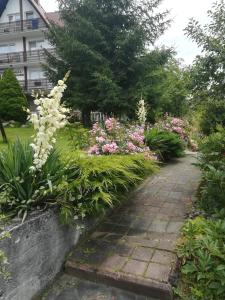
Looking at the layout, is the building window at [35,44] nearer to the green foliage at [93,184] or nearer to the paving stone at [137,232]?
the green foliage at [93,184]

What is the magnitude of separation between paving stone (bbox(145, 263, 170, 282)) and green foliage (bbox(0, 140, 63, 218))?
47.7 inches

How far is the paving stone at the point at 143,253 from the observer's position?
3.06m

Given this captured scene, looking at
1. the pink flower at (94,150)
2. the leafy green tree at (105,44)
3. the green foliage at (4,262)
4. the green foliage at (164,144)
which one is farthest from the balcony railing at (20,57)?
the green foliage at (4,262)

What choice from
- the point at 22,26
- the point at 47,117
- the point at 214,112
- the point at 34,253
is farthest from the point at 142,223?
the point at 22,26

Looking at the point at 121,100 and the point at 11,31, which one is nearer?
the point at 121,100

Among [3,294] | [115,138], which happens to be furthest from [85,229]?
[115,138]

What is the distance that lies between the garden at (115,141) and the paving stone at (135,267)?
0.34 meters

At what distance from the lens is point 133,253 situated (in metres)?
3.16

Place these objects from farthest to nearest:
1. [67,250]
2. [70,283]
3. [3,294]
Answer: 1. [67,250]
2. [70,283]
3. [3,294]

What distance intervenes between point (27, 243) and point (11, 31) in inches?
1071

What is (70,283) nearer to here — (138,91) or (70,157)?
(70,157)

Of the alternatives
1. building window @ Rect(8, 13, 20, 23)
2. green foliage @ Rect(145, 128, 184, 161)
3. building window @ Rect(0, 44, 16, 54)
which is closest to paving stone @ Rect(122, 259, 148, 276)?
green foliage @ Rect(145, 128, 184, 161)

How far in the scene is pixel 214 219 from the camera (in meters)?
3.43

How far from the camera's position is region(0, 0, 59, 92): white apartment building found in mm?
25375
